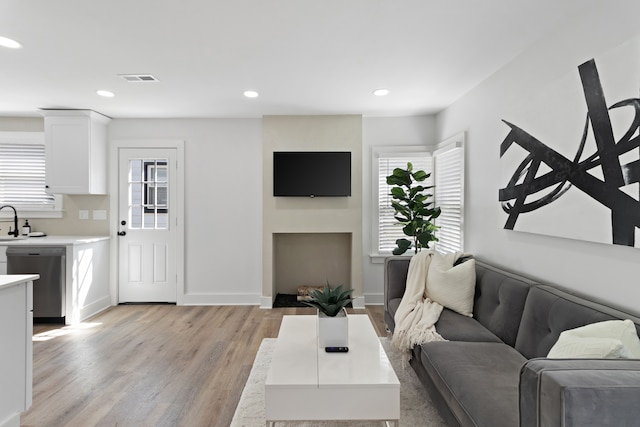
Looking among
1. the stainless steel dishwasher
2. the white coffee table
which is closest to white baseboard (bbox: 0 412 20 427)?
the white coffee table

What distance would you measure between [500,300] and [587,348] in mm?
1091

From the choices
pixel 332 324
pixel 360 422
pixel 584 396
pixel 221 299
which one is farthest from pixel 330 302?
pixel 221 299

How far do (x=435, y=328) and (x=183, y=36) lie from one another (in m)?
2.68

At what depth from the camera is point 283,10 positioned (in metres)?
2.20

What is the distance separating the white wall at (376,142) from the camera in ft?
15.8

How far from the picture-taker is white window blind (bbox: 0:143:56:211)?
4789 mm

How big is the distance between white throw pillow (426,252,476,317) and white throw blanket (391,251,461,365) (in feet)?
0.28

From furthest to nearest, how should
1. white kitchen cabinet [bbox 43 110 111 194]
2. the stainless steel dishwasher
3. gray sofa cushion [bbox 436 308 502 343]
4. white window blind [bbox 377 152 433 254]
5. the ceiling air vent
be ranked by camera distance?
1. white window blind [bbox 377 152 433 254]
2. white kitchen cabinet [bbox 43 110 111 194]
3. the stainless steel dishwasher
4. the ceiling air vent
5. gray sofa cushion [bbox 436 308 502 343]

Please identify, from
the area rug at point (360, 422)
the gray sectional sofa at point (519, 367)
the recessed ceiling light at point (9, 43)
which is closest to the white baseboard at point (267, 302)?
the area rug at point (360, 422)

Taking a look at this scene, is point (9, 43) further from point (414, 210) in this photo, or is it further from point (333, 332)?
point (414, 210)

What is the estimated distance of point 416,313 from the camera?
9.22 ft

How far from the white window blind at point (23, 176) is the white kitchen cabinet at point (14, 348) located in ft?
10.7

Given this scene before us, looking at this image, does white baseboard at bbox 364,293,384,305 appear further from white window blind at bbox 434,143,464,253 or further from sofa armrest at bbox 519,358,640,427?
sofa armrest at bbox 519,358,640,427

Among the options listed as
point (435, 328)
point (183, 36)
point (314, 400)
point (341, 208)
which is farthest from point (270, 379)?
point (341, 208)
